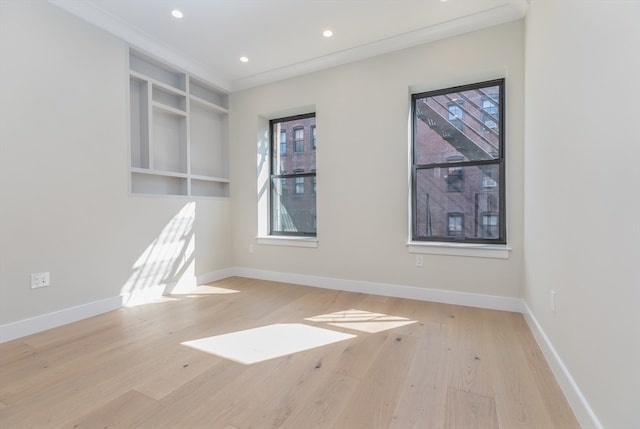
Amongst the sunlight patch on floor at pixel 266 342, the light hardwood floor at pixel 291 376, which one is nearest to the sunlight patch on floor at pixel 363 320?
the light hardwood floor at pixel 291 376

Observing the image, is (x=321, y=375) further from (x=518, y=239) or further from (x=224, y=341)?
(x=518, y=239)

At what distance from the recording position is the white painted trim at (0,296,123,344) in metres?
2.07

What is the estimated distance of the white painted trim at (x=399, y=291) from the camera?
2.60m

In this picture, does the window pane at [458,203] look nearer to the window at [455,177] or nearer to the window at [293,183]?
the window at [455,177]

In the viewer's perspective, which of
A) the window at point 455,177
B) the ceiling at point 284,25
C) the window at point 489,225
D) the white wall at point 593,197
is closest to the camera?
the white wall at point 593,197

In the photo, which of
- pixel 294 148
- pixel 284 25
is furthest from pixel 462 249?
pixel 284 25

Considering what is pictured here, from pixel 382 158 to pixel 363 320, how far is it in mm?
1693

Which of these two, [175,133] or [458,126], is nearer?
[458,126]

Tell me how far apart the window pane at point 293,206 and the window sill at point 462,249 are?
4.53 feet

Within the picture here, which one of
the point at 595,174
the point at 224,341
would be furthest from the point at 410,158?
the point at 224,341

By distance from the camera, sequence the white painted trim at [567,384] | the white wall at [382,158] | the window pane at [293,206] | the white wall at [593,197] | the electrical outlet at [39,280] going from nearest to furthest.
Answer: the white wall at [593,197] → the white painted trim at [567,384] → the electrical outlet at [39,280] → the white wall at [382,158] → the window pane at [293,206]

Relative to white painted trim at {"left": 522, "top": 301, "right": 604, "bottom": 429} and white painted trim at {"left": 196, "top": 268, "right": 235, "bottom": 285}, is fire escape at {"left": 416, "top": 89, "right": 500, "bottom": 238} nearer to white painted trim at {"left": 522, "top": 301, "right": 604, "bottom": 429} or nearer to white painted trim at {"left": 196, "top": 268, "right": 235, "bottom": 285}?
white painted trim at {"left": 522, "top": 301, "right": 604, "bottom": 429}

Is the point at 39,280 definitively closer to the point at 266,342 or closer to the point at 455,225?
the point at 266,342

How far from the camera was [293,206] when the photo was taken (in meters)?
3.89
